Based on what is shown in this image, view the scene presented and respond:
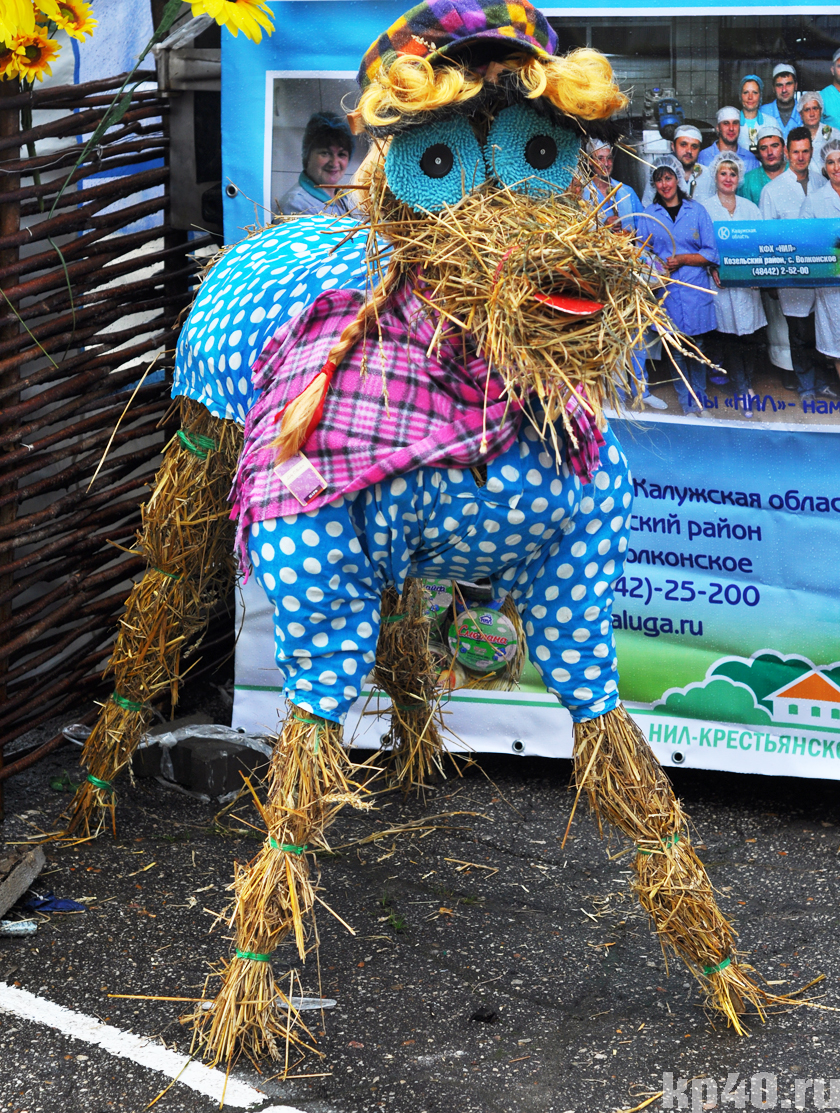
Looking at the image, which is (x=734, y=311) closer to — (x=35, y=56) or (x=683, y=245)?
(x=683, y=245)

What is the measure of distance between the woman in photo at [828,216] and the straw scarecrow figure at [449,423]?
1.20 m

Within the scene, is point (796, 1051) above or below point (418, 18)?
below

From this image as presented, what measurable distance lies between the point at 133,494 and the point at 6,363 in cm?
87

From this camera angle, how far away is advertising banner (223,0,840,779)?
9.90 ft

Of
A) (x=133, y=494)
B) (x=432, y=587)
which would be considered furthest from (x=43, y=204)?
(x=432, y=587)

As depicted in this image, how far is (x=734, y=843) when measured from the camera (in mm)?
3221

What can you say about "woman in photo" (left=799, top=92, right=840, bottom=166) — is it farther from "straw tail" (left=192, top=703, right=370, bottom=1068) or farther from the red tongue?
"straw tail" (left=192, top=703, right=370, bottom=1068)

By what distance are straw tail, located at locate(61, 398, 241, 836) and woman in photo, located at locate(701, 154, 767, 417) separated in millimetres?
1405

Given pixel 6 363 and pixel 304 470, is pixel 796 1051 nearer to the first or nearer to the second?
pixel 304 470

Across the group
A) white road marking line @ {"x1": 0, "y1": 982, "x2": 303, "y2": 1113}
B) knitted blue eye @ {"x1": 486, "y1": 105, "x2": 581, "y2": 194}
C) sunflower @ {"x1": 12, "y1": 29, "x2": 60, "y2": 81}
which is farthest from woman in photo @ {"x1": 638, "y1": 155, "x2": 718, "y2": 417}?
white road marking line @ {"x1": 0, "y1": 982, "x2": 303, "y2": 1113}

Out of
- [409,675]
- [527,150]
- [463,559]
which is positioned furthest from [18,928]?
[527,150]

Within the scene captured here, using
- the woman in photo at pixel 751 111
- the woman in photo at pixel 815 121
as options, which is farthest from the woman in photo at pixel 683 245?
the woman in photo at pixel 815 121

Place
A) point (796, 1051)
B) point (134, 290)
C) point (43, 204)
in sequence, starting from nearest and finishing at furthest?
point (796, 1051), point (43, 204), point (134, 290)

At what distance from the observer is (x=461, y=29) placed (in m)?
1.83
